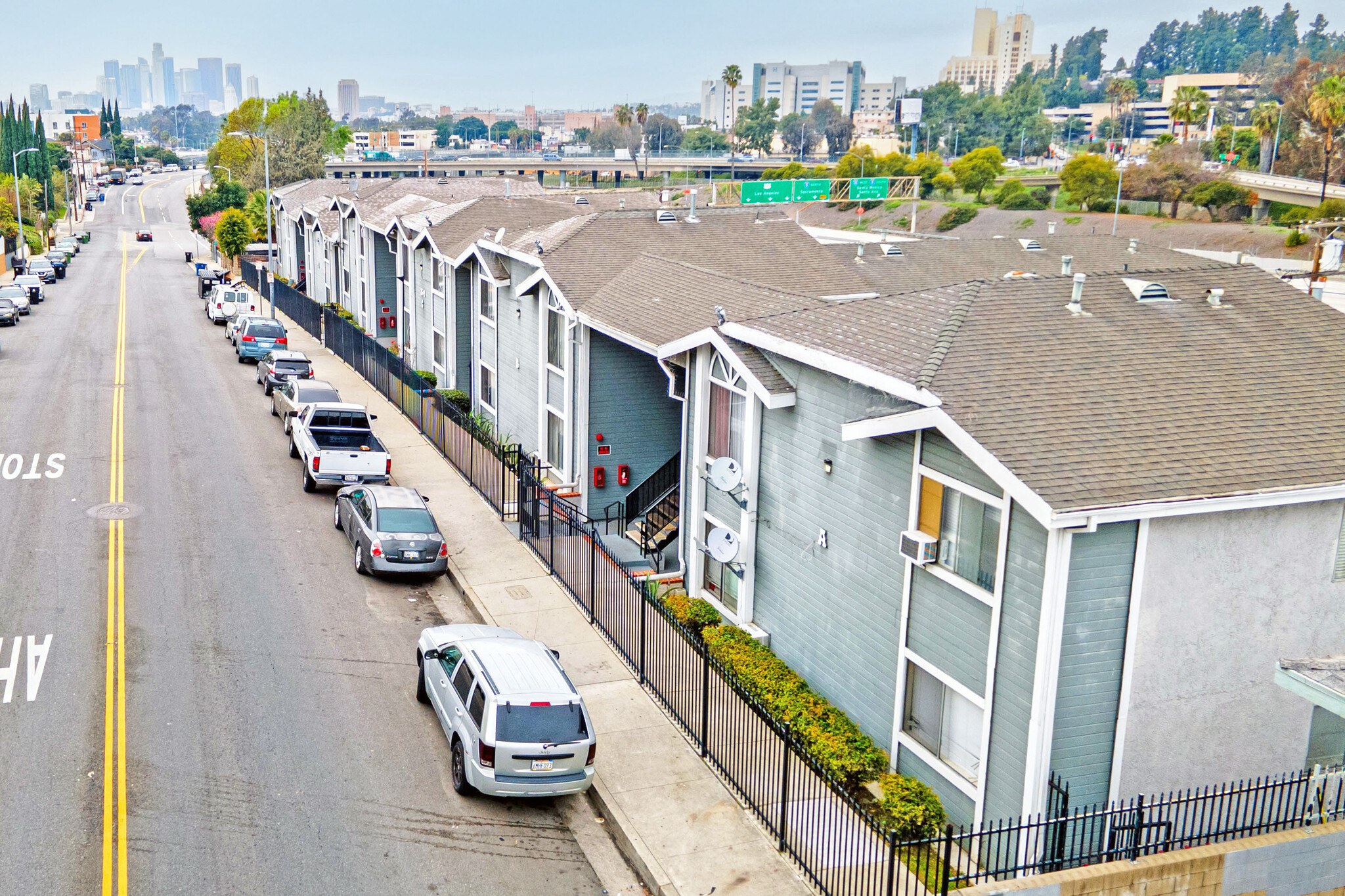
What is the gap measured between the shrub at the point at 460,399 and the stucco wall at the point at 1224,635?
26795 mm

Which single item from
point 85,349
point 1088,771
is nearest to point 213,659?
point 1088,771

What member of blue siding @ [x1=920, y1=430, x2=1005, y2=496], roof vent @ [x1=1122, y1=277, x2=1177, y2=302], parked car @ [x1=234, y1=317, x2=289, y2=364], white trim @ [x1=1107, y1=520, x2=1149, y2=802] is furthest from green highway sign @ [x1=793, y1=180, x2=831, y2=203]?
white trim @ [x1=1107, y1=520, x2=1149, y2=802]

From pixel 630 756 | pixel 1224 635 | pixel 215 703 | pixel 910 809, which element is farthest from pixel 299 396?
pixel 1224 635

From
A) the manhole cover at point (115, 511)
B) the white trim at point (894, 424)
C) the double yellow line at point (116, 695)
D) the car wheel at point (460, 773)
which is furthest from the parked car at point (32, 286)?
the white trim at point (894, 424)

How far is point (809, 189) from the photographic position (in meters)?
75.8

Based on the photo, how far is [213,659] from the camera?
1897 centimetres

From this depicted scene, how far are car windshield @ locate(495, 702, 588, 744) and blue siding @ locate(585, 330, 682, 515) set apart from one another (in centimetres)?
1259

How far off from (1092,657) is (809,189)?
65.9 metres

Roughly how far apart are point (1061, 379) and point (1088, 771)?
15.1ft

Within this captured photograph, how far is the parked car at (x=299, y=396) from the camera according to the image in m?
32.9

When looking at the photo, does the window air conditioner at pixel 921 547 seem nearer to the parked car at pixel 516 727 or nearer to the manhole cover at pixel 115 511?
the parked car at pixel 516 727

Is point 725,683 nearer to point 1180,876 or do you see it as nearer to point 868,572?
point 868,572

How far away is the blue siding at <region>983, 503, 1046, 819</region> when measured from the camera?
41.8 ft

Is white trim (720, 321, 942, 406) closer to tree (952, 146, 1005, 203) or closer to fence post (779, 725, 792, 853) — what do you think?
fence post (779, 725, 792, 853)
